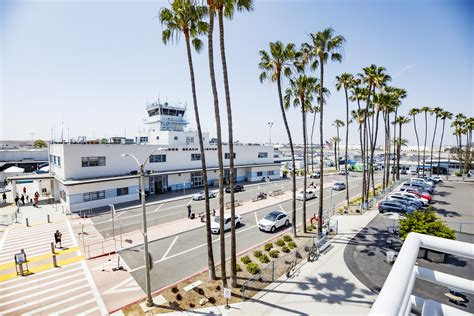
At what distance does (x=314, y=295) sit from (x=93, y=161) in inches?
1314

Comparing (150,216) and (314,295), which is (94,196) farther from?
(314,295)

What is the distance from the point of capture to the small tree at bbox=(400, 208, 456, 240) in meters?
16.9

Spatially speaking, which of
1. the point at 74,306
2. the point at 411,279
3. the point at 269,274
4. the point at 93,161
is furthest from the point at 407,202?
the point at 93,161

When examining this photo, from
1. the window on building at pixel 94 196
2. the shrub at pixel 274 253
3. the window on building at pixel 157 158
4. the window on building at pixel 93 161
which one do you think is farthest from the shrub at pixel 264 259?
the window on building at pixel 157 158

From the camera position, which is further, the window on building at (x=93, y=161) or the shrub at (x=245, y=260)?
the window on building at (x=93, y=161)

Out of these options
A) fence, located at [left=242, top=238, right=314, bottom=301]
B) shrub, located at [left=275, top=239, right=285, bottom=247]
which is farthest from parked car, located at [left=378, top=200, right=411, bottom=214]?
shrub, located at [left=275, top=239, right=285, bottom=247]

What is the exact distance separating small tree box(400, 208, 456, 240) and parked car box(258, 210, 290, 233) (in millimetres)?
10799

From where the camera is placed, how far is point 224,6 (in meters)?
13.8

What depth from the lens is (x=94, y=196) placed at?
3259 centimetres

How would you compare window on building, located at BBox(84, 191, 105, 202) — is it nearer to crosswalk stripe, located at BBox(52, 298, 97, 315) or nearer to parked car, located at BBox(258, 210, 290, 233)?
crosswalk stripe, located at BBox(52, 298, 97, 315)

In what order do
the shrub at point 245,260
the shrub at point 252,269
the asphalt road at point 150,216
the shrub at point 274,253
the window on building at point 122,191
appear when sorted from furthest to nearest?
the window on building at point 122,191
the asphalt road at point 150,216
the shrub at point 274,253
the shrub at point 245,260
the shrub at point 252,269

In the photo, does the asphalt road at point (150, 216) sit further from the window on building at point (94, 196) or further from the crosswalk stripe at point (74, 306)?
the crosswalk stripe at point (74, 306)

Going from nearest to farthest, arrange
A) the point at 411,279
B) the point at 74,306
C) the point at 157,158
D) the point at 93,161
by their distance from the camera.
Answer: the point at 411,279 < the point at 74,306 < the point at 93,161 < the point at 157,158

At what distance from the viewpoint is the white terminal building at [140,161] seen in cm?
3225
